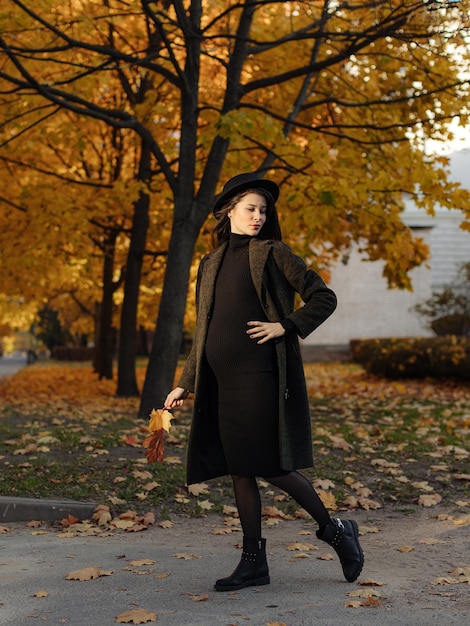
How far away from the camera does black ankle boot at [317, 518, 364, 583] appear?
4.48 meters

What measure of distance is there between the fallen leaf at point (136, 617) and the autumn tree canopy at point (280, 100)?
6.39m

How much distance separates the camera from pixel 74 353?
40.5 metres

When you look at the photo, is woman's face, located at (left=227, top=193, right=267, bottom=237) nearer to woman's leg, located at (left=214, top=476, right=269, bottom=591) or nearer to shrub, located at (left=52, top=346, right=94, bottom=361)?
woman's leg, located at (left=214, top=476, right=269, bottom=591)

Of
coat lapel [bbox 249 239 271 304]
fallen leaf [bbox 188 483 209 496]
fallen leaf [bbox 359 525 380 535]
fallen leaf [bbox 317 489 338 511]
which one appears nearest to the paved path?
fallen leaf [bbox 188 483 209 496]

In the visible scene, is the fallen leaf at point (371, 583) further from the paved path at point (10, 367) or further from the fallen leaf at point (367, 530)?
the paved path at point (10, 367)

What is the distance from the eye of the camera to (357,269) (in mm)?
33438

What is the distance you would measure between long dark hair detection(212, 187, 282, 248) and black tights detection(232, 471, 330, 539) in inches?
46.8

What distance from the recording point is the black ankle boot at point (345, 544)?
4477 millimetres

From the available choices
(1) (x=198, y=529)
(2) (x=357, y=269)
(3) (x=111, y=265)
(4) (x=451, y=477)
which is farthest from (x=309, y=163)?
(2) (x=357, y=269)

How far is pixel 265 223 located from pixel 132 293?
11.4 meters

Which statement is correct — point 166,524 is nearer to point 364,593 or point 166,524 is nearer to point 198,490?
point 198,490

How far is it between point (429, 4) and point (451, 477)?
14.3 feet

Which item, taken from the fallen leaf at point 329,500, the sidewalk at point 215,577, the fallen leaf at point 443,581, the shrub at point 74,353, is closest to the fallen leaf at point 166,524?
the sidewalk at point 215,577

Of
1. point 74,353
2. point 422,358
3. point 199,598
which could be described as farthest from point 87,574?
point 74,353
